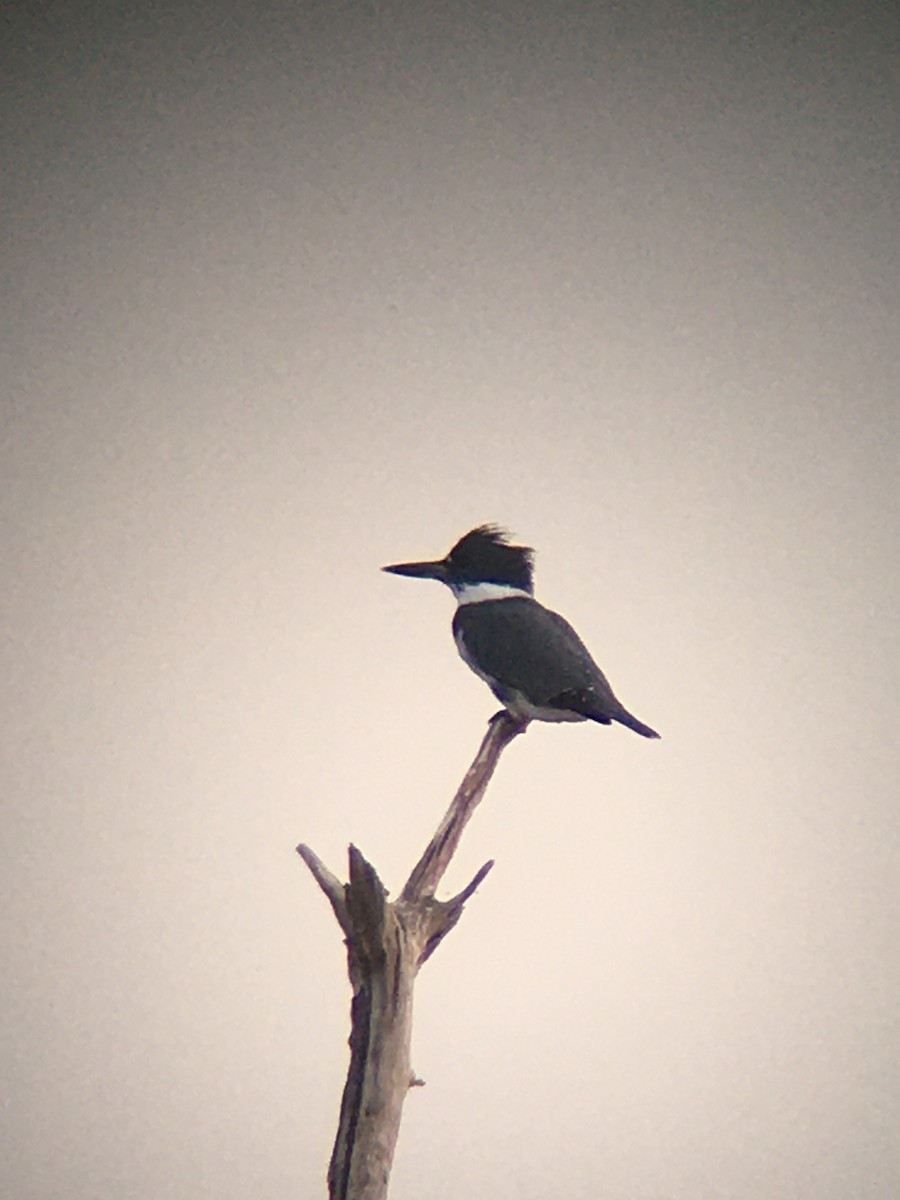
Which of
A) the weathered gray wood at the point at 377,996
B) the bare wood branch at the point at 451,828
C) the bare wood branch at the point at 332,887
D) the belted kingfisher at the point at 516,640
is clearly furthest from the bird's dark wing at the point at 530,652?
the bare wood branch at the point at 332,887

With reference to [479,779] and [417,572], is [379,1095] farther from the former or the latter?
[417,572]

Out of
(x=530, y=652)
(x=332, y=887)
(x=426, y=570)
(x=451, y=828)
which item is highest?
(x=426, y=570)

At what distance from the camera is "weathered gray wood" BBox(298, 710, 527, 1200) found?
1.39m

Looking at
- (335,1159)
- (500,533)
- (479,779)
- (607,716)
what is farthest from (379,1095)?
(500,533)

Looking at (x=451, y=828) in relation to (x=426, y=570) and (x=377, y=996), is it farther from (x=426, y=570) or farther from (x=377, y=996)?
(x=426, y=570)

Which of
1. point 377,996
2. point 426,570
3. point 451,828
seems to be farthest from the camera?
point 426,570

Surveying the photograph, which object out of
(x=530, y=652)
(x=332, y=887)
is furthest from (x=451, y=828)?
(x=530, y=652)

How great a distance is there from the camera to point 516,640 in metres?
1.91

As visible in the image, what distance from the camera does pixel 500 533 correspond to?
221 centimetres

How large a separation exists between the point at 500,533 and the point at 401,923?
0.96 metres

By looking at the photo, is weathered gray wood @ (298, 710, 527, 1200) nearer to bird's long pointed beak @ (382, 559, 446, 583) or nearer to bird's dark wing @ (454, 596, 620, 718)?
bird's dark wing @ (454, 596, 620, 718)

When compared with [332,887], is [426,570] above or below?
above

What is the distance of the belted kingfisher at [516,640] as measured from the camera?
1.83 metres

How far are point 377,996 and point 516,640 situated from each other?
2.36 feet
